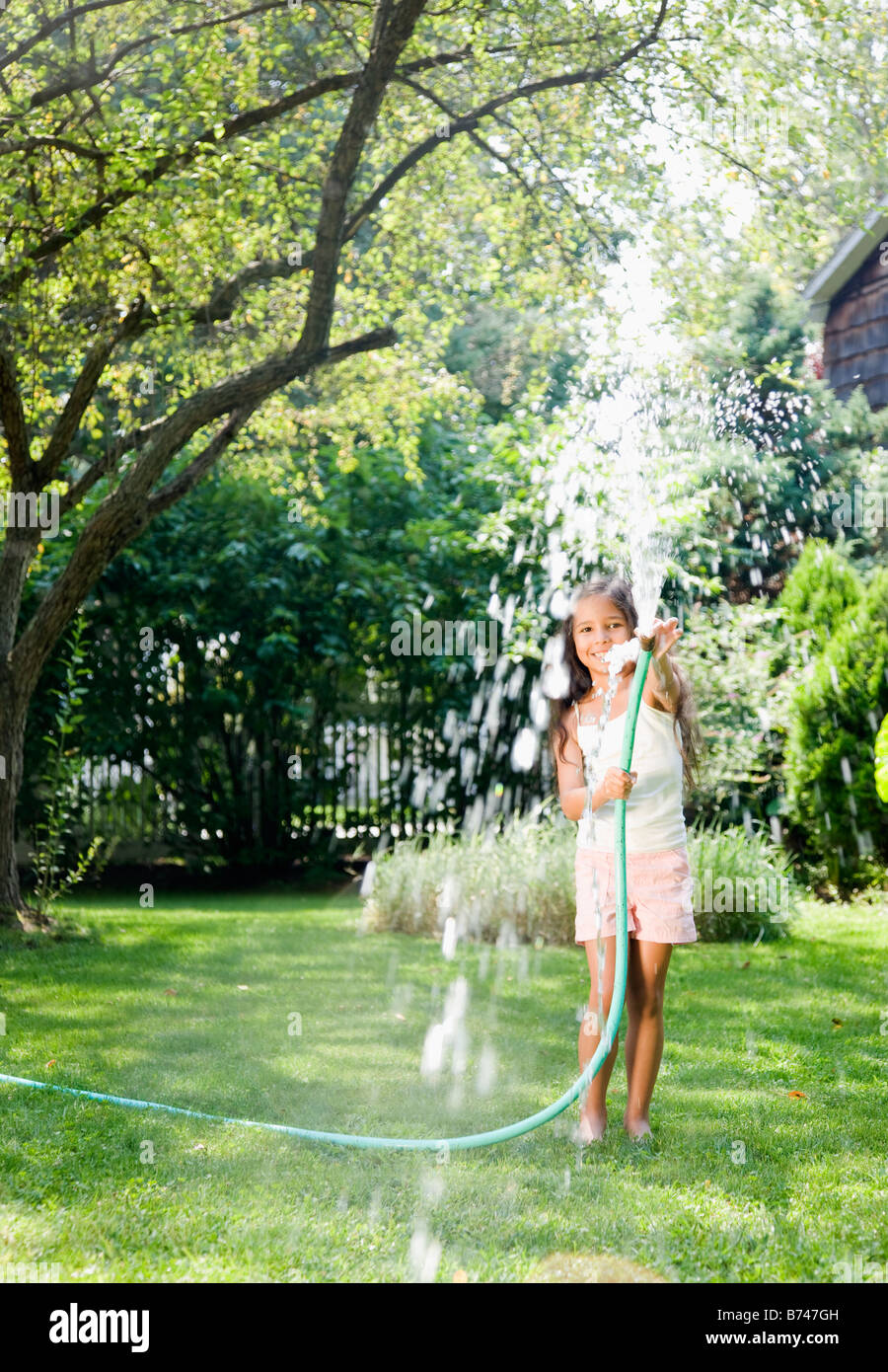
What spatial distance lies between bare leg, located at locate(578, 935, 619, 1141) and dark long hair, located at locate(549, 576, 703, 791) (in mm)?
573

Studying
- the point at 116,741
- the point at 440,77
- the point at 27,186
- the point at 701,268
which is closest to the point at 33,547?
the point at 27,186

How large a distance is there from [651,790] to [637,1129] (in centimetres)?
94

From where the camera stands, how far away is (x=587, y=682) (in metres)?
3.59

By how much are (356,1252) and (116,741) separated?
7.52 metres

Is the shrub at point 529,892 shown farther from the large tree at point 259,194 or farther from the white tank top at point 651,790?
the white tank top at point 651,790

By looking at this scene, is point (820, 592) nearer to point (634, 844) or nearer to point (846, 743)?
point (846, 743)

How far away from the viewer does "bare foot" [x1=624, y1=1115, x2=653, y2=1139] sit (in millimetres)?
3387

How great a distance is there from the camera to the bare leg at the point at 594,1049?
3.38 meters

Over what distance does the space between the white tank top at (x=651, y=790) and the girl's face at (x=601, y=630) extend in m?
0.18

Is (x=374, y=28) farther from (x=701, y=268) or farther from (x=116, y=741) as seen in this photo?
(x=116, y=741)

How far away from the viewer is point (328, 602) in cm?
999

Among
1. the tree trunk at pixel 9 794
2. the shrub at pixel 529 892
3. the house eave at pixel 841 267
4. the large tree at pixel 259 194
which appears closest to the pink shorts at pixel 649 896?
the shrub at pixel 529 892

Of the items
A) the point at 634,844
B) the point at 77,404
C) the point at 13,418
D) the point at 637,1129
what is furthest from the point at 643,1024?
the point at 77,404

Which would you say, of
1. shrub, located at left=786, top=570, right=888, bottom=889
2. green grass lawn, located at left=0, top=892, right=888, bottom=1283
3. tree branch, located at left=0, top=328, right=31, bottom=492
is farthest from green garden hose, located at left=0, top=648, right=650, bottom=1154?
shrub, located at left=786, top=570, right=888, bottom=889
